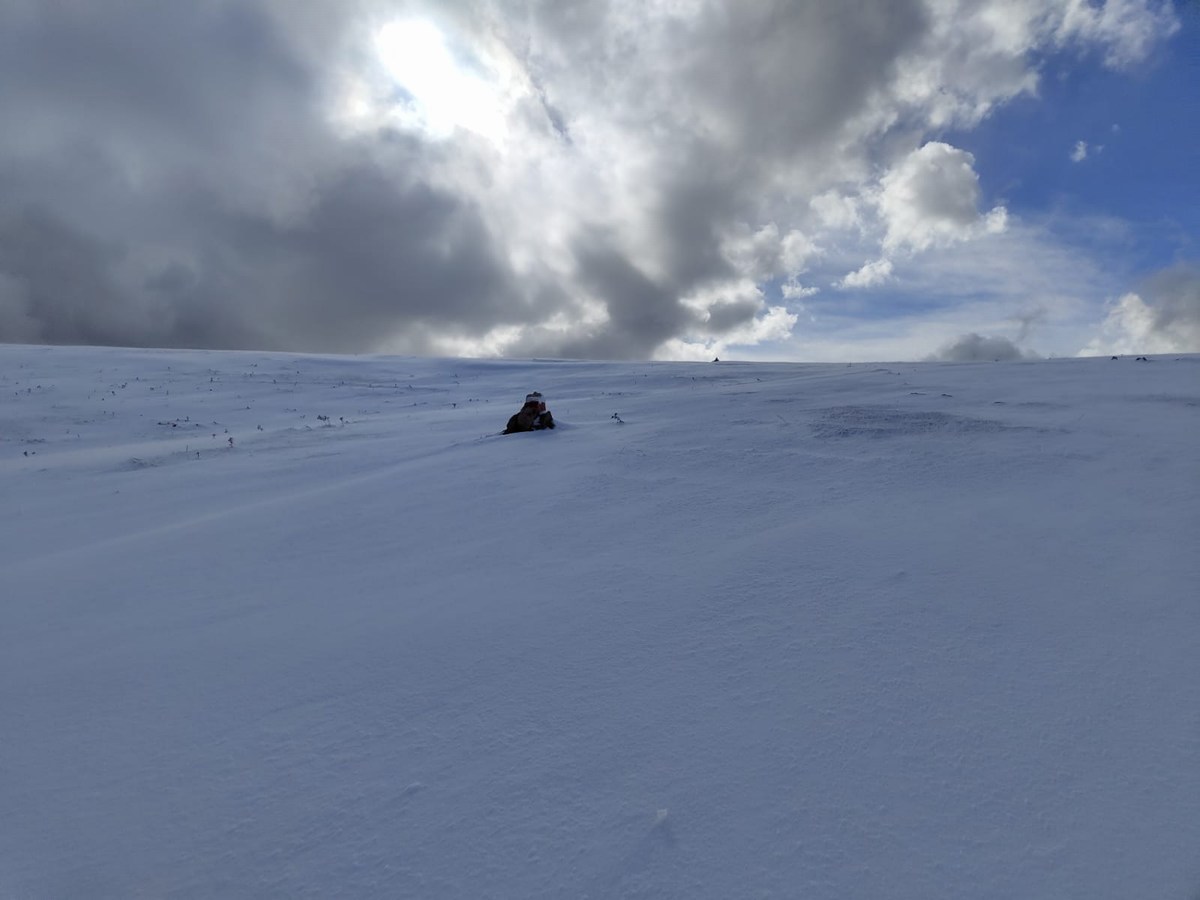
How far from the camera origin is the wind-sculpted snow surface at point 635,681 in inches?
Answer: 74.2

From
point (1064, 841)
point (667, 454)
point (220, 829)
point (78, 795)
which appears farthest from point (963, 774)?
point (667, 454)

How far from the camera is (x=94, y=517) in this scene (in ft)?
20.0

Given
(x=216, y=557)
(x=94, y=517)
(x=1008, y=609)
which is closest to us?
(x=1008, y=609)

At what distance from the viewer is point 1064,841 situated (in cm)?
181

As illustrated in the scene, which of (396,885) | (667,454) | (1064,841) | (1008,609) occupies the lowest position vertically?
(396,885)

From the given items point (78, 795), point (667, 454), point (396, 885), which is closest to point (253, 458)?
point (667, 454)

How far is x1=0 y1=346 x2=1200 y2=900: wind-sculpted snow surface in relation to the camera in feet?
6.18

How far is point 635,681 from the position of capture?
2666 mm

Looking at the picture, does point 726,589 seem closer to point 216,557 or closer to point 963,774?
point 963,774

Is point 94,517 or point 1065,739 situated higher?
point 94,517

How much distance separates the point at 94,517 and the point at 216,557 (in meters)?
2.53

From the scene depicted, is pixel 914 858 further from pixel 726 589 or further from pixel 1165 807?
pixel 726 589

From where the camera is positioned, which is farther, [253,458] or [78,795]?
[253,458]

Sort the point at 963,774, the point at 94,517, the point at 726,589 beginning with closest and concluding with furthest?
the point at 963,774
the point at 726,589
the point at 94,517
